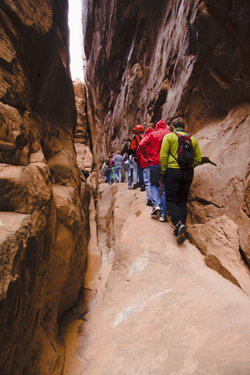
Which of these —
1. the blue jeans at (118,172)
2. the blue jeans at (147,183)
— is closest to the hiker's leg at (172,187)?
the blue jeans at (147,183)

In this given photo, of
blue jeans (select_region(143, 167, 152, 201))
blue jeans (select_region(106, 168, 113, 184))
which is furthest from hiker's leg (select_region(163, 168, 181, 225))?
blue jeans (select_region(106, 168, 113, 184))

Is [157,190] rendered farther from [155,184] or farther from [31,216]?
[31,216]

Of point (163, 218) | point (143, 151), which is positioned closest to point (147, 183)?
point (143, 151)

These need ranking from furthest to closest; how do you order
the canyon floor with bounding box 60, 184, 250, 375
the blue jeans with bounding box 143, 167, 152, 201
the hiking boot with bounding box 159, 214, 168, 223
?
the blue jeans with bounding box 143, 167, 152, 201 → the hiking boot with bounding box 159, 214, 168, 223 → the canyon floor with bounding box 60, 184, 250, 375

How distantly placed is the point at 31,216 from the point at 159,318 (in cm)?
182

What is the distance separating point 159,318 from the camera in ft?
7.45

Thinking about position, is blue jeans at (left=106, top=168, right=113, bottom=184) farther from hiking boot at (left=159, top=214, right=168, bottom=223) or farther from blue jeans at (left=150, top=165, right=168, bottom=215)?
hiking boot at (left=159, top=214, right=168, bottom=223)

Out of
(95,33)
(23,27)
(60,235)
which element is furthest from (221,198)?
(95,33)

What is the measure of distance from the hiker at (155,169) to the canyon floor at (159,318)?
0.89ft

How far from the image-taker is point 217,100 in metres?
4.53

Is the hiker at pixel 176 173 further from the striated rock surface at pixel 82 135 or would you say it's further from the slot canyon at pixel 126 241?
the striated rock surface at pixel 82 135

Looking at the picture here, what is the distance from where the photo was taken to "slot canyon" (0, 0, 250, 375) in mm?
1857

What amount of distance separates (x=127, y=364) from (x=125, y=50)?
16.8 metres

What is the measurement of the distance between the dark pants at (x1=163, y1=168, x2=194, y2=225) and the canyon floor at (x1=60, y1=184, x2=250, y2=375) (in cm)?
49
